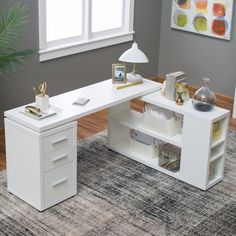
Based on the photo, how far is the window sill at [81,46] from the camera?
494 centimetres

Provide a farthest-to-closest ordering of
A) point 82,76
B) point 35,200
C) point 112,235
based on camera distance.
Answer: point 82,76
point 35,200
point 112,235

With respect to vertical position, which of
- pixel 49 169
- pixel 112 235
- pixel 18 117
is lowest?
pixel 112 235

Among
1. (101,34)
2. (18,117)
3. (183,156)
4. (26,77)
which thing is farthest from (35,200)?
(101,34)

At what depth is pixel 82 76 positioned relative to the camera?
5.39 meters

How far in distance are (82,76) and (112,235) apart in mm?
2336

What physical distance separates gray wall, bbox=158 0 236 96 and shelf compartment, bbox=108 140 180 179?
Answer: 5.50ft

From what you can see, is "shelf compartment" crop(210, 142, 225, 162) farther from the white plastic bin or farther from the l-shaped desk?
the white plastic bin

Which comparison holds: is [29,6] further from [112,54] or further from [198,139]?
[198,139]

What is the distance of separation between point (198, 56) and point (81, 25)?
1.37 meters

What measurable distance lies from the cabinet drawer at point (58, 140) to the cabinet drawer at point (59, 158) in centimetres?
3

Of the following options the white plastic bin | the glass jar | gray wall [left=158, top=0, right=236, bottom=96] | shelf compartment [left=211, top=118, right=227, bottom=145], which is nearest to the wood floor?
gray wall [left=158, top=0, right=236, bottom=96]

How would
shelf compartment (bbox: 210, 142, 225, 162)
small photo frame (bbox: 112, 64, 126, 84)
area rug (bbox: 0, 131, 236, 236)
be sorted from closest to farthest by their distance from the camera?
area rug (bbox: 0, 131, 236, 236) → shelf compartment (bbox: 210, 142, 225, 162) → small photo frame (bbox: 112, 64, 126, 84)

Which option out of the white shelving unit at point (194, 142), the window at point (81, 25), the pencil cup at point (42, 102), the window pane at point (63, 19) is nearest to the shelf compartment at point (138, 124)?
the white shelving unit at point (194, 142)

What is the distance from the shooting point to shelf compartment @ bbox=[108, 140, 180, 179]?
4.19m
